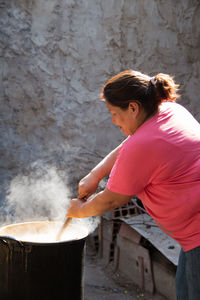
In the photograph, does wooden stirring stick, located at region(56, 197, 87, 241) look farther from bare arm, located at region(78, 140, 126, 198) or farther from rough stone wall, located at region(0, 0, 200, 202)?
rough stone wall, located at region(0, 0, 200, 202)

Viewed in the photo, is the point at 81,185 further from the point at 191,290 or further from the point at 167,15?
the point at 167,15

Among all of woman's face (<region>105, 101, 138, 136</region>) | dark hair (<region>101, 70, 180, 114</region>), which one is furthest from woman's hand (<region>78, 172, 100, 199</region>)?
dark hair (<region>101, 70, 180, 114</region>)

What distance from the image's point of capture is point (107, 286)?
389cm

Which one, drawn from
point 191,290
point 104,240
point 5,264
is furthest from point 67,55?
point 191,290

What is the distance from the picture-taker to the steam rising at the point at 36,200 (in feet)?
14.7

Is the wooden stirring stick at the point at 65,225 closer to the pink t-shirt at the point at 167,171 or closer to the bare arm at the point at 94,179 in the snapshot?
the bare arm at the point at 94,179

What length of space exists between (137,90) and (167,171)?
0.45 m

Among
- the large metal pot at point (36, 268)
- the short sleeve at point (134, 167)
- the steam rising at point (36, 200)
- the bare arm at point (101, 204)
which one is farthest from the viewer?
the steam rising at point (36, 200)

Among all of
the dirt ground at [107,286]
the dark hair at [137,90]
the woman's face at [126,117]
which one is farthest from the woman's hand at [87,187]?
the dirt ground at [107,286]

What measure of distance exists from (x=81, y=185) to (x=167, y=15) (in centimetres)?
453

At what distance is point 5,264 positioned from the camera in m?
1.95

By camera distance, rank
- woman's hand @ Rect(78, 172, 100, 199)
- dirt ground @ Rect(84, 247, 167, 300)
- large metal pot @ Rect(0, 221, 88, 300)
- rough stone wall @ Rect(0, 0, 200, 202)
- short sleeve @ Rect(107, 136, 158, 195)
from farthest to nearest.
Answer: rough stone wall @ Rect(0, 0, 200, 202) → dirt ground @ Rect(84, 247, 167, 300) → woman's hand @ Rect(78, 172, 100, 199) → large metal pot @ Rect(0, 221, 88, 300) → short sleeve @ Rect(107, 136, 158, 195)

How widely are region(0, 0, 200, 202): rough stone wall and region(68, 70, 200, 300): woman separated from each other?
331 centimetres

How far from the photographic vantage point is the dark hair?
1.67m
